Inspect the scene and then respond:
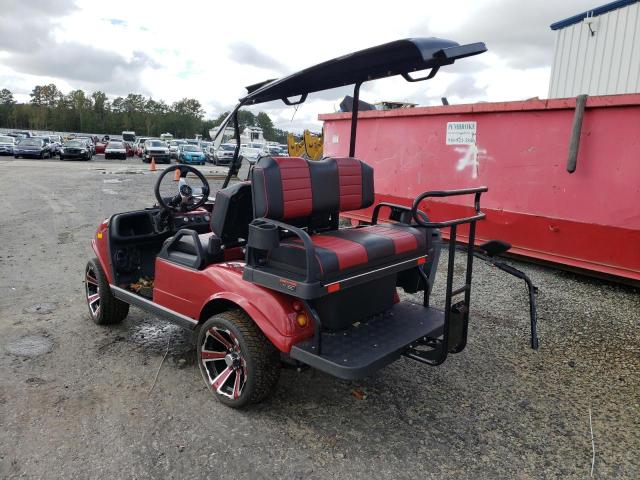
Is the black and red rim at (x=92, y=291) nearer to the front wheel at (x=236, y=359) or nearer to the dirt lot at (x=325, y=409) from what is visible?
the dirt lot at (x=325, y=409)

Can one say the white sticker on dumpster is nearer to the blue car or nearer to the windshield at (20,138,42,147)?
the blue car

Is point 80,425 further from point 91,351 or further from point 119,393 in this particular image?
point 91,351

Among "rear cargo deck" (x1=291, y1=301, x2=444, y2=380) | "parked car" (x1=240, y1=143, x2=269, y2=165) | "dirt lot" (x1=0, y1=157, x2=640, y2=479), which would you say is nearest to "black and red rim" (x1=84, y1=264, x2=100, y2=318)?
"dirt lot" (x1=0, y1=157, x2=640, y2=479)

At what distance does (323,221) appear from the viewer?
3.71m

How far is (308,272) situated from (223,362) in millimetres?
1052

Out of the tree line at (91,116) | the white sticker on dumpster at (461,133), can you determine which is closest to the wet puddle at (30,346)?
the white sticker on dumpster at (461,133)

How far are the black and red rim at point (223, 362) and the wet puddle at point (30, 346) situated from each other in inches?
58.9

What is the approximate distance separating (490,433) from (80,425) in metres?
2.43

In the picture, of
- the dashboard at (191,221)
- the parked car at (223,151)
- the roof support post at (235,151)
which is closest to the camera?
the roof support post at (235,151)

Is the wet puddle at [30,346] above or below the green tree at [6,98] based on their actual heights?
below

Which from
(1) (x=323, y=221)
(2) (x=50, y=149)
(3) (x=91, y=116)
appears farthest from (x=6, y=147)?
(3) (x=91, y=116)

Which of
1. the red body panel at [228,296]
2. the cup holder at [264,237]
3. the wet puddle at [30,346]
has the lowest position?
the wet puddle at [30,346]

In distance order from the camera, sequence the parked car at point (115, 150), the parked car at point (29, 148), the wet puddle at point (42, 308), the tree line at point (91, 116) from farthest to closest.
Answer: the tree line at point (91, 116), the parked car at point (115, 150), the parked car at point (29, 148), the wet puddle at point (42, 308)

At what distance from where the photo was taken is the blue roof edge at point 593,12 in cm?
780
